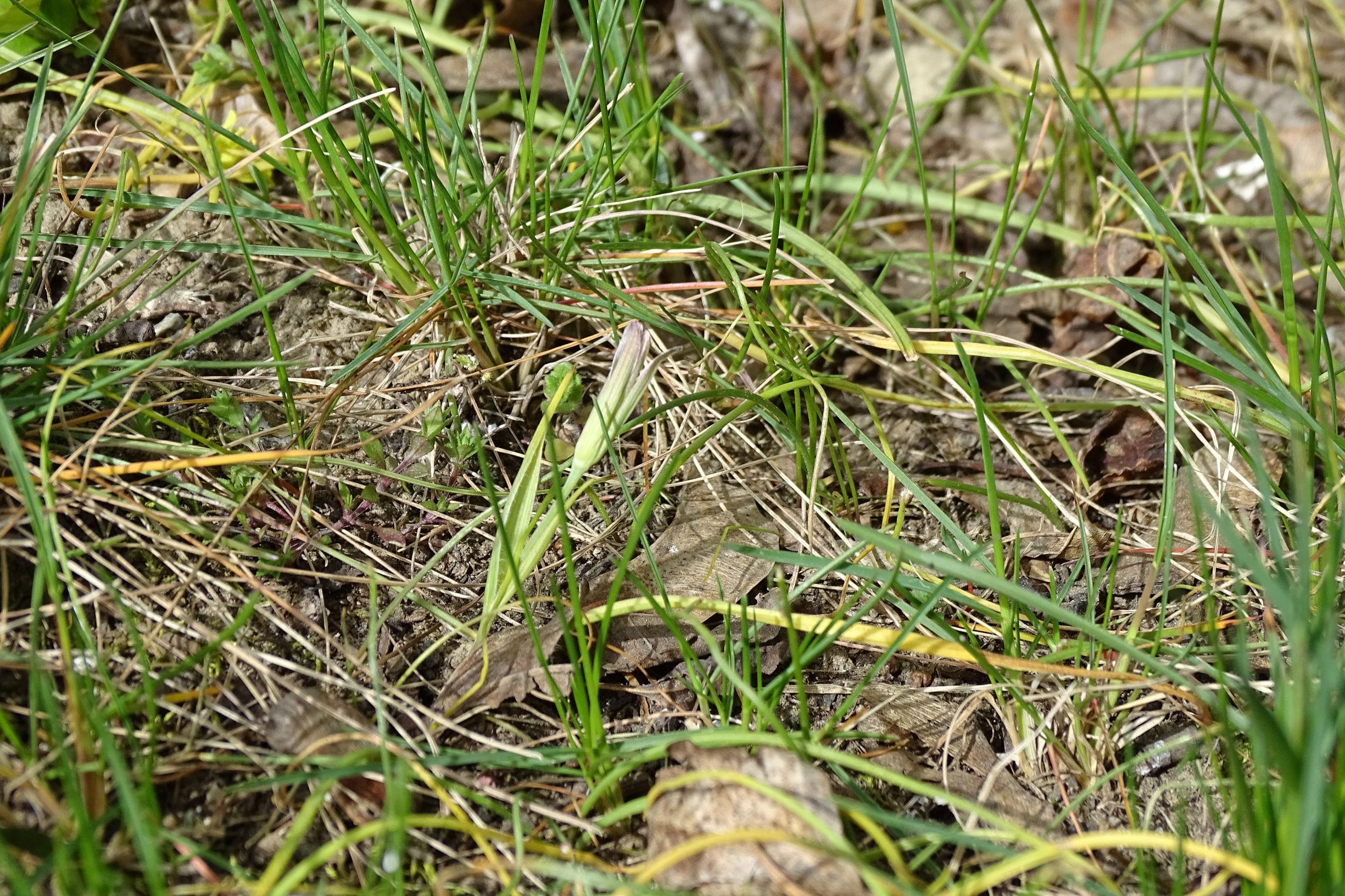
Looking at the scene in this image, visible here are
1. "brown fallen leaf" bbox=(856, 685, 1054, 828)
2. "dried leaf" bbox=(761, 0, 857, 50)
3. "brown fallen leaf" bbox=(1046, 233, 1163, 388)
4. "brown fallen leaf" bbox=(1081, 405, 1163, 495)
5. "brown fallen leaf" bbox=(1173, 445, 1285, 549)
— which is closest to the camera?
"brown fallen leaf" bbox=(856, 685, 1054, 828)

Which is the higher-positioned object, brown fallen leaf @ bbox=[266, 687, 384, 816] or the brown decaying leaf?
the brown decaying leaf

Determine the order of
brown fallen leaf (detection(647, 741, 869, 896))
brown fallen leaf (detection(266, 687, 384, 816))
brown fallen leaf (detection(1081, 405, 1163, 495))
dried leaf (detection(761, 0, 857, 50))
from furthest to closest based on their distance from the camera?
dried leaf (detection(761, 0, 857, 50)) → brown fallen leaf (detection(1081, 405, 1163, 495)) → brown fallen leaf (detection(266, 687, 384, 816)) → brown fallen leaf (detection(647, 741, 869, 896))

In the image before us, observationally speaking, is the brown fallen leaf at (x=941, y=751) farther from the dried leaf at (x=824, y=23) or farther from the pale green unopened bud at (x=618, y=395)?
the dried leaf at (x=824, y=23)

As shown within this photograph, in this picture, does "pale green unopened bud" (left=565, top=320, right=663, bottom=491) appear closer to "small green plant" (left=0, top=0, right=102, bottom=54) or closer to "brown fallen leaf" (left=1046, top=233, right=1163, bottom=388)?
"brown fallen leaf" (left=1046, top=233, right=1163, bottom=388)

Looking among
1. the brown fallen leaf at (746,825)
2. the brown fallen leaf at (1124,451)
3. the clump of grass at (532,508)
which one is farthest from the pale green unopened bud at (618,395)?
the brown fallen leaf at (1124,451)

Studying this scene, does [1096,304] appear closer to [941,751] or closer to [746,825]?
[941,751]

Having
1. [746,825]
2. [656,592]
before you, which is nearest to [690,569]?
[656,592]

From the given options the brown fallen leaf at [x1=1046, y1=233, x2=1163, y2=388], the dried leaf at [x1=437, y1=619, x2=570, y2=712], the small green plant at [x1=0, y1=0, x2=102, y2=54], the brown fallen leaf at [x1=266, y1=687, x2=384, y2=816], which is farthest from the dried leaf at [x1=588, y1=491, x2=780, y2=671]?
the small green plant at [x1=0, y1=0, x2=102, y2=54]
